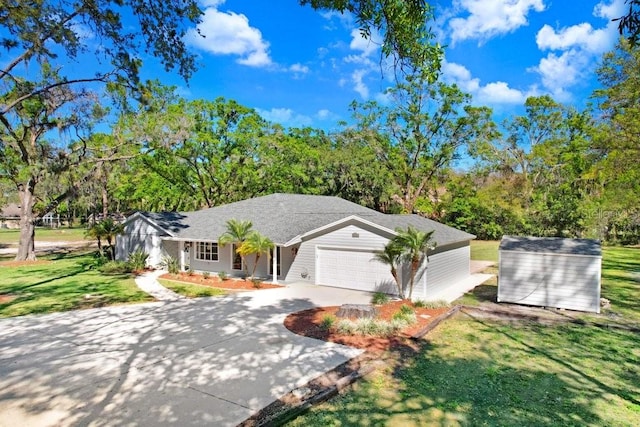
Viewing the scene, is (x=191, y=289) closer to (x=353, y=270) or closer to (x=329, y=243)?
(x=329, y=243)

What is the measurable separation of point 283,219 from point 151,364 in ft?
44.1

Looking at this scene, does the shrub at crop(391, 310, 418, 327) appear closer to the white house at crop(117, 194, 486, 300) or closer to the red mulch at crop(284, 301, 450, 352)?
the red mulch at crop(284, 301, 450, 352)

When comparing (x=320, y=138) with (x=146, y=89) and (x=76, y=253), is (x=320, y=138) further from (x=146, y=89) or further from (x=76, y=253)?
(x=146, y=89)

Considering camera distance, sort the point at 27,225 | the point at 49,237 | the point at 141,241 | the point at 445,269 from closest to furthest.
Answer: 1. the point at 445,269
2. the point at 141,241
3. the point at 27,225
4. the point at 49,237

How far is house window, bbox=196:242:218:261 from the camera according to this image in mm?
20578

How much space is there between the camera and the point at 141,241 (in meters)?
22.9

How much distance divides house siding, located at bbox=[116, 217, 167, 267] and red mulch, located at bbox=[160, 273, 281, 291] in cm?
283

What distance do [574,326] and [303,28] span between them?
35.8 feet

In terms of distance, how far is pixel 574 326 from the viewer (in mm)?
10734

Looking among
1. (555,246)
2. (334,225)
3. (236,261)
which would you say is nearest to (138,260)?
(236,261)

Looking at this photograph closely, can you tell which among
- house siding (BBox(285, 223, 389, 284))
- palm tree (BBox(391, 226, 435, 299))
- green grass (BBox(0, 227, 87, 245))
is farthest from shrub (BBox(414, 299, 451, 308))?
green grass (BBox(0, 227, 87, 245))

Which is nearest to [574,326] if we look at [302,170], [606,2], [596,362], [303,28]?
[596,362]

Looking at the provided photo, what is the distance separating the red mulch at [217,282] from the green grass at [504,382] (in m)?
8.85

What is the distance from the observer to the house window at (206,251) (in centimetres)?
2058
